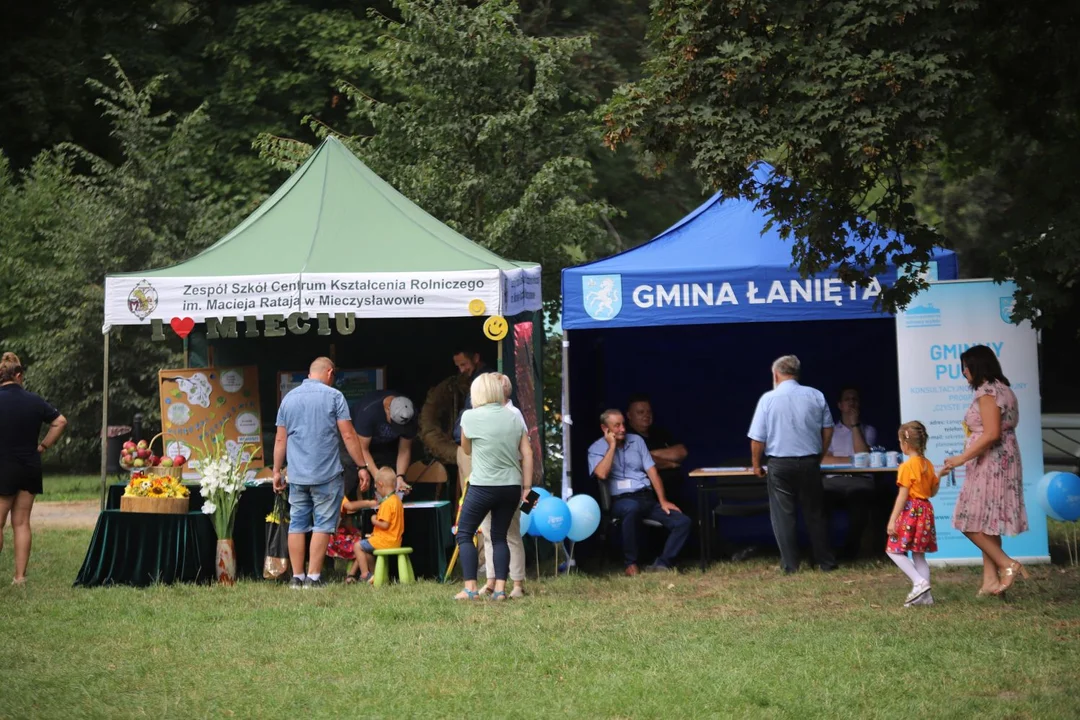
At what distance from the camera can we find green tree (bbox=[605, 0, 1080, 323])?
25.6 feet

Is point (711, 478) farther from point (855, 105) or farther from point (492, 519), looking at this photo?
point (855, 105)

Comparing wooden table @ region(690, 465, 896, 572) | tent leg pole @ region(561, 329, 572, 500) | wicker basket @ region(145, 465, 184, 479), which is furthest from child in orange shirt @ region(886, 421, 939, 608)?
wicker basket @ region(145, 465, 184, 479)

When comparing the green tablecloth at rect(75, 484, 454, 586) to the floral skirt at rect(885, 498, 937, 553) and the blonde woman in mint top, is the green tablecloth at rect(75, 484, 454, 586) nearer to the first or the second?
the blonde woman in mint top

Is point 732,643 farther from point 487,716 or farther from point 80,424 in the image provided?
point 80,424

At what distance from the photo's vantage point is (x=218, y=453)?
10.0 metres

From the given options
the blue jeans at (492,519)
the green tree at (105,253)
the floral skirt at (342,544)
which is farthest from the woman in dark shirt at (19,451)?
the green tree at (105,253)

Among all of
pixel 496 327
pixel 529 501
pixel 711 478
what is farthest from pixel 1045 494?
pixel 496 327

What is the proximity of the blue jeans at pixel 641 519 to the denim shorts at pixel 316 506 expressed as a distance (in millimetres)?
2286

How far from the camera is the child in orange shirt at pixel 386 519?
960 cm

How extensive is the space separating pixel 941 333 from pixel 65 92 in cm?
1619

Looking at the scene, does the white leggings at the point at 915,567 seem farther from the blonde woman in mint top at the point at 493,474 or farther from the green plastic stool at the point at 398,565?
the green plastic stool at the point at 398,565

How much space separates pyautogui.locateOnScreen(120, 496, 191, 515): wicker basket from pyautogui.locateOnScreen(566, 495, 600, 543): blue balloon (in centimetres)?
283

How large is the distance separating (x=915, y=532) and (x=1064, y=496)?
1717 mm

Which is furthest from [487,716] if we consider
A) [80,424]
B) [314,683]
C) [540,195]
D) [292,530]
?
[80,424]
